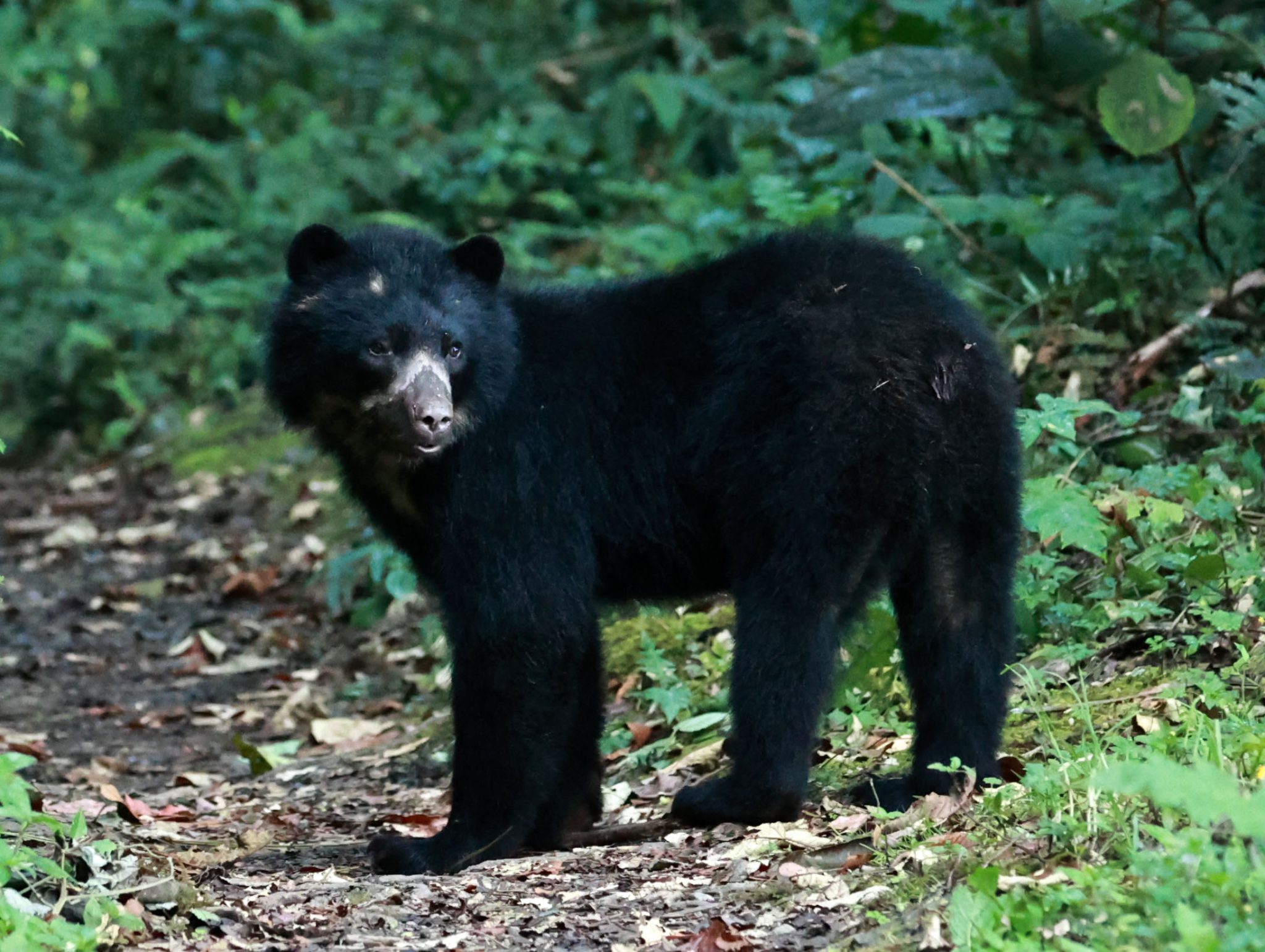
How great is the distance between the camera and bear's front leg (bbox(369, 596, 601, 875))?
168 inches

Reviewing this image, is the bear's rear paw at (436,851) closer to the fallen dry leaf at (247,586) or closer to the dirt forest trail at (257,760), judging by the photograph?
the dirt forest trail at (257,760)

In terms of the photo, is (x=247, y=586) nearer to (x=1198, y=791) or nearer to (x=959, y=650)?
(x=959, y=650)

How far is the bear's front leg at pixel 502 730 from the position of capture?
4273mm

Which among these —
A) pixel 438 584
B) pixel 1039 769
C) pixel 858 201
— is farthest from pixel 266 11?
pixel 1039 769

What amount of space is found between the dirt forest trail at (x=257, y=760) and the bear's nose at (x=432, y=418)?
1294 mm

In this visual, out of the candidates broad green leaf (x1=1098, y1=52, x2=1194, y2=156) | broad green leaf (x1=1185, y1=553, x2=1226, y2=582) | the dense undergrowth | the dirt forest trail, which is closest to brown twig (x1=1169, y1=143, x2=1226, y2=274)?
the dense undergrowth

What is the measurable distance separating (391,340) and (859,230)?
3.05 meters

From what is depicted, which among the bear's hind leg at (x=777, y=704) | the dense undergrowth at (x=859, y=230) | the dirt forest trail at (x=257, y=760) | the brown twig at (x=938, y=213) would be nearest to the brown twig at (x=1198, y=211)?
the dense undergrowth at (x=859, y=230)

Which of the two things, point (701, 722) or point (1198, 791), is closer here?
point (1198, 791)

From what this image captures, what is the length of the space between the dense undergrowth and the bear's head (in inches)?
60.4

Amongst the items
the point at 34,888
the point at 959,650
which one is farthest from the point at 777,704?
the point at 34,888

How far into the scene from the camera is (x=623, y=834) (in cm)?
448

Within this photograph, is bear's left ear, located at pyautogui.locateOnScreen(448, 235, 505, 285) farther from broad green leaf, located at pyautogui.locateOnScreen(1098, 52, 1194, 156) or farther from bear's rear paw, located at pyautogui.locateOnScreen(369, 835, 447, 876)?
broad green leaf, located at pyautogui.locateOnScreen(1098, 52, 1194, 156)

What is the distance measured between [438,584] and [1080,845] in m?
2.14
